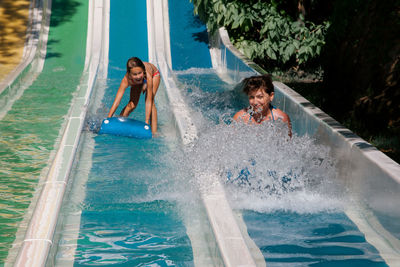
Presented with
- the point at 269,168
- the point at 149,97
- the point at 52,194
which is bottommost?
the point at 52,194

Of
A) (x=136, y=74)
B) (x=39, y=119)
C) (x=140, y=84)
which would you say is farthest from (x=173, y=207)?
(x=39, y=119)

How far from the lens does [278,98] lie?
7.12 m

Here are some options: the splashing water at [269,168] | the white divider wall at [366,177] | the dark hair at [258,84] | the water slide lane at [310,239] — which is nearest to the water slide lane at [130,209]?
the splashing water at [269,168]

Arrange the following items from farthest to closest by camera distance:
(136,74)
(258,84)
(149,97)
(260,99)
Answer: (149,97), (136,74), (260,99), (258,84)

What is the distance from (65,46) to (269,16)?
493 centimetres

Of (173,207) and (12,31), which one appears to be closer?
(173,207)

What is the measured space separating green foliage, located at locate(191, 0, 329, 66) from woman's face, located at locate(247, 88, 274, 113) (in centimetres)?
544

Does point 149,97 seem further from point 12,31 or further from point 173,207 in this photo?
point 12,31

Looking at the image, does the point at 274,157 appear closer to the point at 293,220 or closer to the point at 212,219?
the point at 293,220

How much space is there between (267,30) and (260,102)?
20.1ft

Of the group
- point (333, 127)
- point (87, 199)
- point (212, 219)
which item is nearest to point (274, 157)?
point (333, 127)

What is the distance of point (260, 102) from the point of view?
5289 mm

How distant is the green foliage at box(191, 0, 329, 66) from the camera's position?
35.4 feet

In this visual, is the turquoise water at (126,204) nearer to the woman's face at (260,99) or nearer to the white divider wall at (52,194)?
the white divider wall at (52,194)
